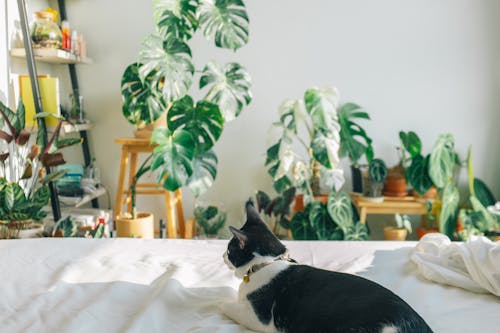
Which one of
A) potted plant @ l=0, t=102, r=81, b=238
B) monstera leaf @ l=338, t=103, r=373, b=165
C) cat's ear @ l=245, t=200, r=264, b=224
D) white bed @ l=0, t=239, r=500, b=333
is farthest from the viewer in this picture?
monstera leaf @ l=338, t=103, r=373, b=165

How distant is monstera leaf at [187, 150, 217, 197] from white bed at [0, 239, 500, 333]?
843 mm

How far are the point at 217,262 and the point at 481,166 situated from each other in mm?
2278

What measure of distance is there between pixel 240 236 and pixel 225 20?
1642 mm

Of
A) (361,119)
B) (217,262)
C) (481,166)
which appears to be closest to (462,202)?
(481,166)

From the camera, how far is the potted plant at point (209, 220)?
2.84 meters

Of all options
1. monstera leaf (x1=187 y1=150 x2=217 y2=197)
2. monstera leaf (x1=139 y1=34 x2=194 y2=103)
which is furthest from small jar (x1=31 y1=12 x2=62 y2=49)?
monstera leaf (x1=187 y1=150 x2=217 y2=197)

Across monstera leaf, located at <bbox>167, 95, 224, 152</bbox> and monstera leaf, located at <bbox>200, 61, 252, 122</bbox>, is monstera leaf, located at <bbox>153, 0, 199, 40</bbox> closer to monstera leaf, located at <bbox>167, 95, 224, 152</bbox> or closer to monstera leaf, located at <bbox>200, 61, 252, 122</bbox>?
monstera leaf, located at <bbox>200, 61, 252, 122</bbox>

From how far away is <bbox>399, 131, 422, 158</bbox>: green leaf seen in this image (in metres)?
2.75

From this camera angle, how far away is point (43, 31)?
8.14 feet

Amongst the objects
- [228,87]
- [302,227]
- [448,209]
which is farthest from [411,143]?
[228,87]

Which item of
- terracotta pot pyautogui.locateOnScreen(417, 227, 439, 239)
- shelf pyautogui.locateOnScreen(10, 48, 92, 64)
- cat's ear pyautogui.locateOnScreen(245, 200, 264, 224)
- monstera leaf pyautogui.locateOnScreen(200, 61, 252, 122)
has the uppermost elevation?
shelf pyautogui.locateOnScreen(10, 48, 92, 64)

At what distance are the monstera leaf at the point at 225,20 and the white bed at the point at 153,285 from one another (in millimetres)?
1244

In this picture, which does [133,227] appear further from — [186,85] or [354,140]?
[354,140]

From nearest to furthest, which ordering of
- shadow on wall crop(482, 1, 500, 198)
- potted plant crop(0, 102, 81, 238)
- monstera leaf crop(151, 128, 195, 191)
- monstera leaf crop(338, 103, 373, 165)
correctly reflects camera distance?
potted plant crop(0, 102, 81, 238), monstera leaf crop(151, 128, 195, 191), monstera leaf crop(338, 103, 373, 165), shadow on wall crop(482, 1, 500, 198)
